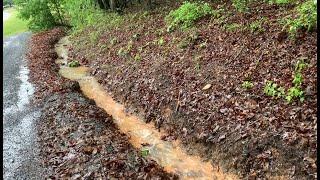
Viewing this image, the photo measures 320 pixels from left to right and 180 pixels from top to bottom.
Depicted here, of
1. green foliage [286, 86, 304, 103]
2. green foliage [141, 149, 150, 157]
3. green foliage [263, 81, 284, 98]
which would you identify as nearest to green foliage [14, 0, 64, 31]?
green foliage [141, 149, 150, 157]

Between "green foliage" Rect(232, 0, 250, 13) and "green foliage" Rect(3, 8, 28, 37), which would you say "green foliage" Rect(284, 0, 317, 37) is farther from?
"green foliage" Rect(3, 8, 28, 37)

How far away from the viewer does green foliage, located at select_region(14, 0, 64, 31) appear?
3822cm

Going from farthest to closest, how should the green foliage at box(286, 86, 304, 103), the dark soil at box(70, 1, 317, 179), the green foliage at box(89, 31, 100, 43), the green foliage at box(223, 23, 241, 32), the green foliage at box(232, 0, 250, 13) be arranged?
→ the green foliage at box(89, 31, 100, 43), the green foliage at box(232, 0, 250, 13), the green foliage at box(223, 23, 241, 32), the green foliage at box(286, 86, 304, 103), the dark soil at box(70, 1, 317, 179)

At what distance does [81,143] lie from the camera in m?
12.2

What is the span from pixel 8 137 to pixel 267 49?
29.7 feet

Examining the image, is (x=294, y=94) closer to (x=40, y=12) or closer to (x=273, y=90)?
(x=273, y=90)

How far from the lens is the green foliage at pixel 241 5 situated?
17177 millimetres

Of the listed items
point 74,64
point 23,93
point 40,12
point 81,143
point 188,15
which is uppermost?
point 188,15

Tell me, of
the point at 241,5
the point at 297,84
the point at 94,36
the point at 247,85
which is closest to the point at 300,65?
the point at 297,84

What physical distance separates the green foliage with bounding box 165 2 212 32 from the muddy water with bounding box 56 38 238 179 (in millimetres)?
4604

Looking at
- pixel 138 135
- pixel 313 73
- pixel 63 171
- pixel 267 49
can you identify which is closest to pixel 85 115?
pixel 138 135

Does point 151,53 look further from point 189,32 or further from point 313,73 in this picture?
point 313,73

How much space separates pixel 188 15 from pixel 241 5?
254cm

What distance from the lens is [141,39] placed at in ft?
67.1
